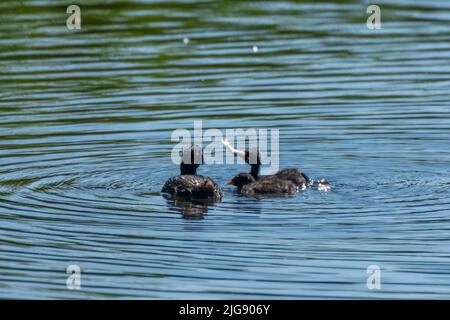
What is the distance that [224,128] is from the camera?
18.8 meters

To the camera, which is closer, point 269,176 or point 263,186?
point 263,186

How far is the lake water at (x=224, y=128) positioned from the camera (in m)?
12.6

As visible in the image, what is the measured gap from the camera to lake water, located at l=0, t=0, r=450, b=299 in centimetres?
1259

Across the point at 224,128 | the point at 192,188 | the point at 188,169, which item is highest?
the point at 224,128

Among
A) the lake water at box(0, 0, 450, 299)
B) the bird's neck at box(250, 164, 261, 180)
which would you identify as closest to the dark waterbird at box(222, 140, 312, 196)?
the lake water at box(0, 0, 450, 299)

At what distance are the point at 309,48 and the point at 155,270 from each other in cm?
1176

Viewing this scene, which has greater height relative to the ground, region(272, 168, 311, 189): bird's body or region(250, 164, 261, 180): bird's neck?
region(250, 164, 261, 180): bird's neck

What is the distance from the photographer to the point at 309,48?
934 inches

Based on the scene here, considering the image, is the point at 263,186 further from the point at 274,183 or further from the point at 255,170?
the point at 255,170

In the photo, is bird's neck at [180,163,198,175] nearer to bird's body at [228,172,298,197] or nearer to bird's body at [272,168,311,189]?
bird's body at [228,172,298,197]

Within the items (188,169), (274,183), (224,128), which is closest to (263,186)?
(274,183)

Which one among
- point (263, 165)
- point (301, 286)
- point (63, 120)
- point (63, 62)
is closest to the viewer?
point (301, 286)

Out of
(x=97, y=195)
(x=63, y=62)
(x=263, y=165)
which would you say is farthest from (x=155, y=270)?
(x=63, y=62)

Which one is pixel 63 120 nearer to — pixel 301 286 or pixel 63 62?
pixel 63 62
